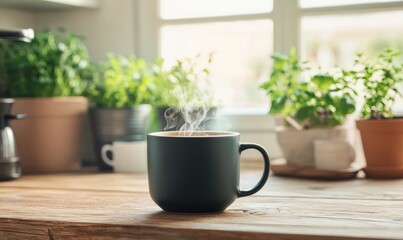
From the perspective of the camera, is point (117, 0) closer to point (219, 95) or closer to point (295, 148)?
point (219, 95)

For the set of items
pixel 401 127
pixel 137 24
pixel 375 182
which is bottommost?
pixel 375 182

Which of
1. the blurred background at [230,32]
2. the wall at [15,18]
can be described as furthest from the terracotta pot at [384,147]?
the wall at [15,18]

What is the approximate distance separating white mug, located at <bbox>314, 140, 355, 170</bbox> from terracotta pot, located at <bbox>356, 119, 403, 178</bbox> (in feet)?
0.16

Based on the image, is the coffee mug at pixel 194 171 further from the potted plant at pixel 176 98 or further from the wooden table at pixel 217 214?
the potted plant at pixel 176 98

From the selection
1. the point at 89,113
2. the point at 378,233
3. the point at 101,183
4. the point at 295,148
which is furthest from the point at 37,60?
the point at 378,233

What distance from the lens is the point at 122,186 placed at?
1392mm

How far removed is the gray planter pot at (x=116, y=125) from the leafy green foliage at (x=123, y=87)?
0.03 m

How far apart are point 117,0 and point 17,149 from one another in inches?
22.4

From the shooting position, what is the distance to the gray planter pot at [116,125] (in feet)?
5.53

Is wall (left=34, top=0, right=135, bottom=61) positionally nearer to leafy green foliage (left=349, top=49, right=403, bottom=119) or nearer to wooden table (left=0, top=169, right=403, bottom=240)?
wooden table (left=0, top=169, right=403, bottom=240)

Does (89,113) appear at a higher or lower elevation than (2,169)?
higher

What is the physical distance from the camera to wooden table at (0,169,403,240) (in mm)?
917

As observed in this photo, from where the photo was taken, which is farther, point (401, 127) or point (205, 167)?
point (401, 127)

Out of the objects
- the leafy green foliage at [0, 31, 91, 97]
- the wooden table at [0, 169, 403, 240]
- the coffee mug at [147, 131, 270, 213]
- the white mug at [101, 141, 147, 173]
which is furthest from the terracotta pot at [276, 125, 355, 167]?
the leafy green foliage at [0, 31, 91, 97]
